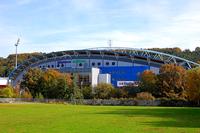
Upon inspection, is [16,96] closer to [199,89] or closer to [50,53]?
[50,53]

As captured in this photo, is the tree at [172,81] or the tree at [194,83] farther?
the tree at [172,81]

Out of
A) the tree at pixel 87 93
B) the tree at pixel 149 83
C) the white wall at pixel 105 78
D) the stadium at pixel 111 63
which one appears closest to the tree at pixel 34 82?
the tree at pixel 87 93

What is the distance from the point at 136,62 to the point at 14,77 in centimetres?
5245

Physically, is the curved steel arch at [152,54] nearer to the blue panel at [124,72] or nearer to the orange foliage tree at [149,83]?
the blue panel at [124,72]

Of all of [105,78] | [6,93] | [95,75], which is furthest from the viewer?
[95,75]

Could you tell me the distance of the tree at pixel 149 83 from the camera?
107500 millimetres

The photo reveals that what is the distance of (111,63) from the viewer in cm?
14138

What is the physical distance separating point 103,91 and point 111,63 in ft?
79.1

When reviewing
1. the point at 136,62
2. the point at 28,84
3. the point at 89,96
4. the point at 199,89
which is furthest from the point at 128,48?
the point at 199,89

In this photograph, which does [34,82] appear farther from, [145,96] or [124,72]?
[145,96]

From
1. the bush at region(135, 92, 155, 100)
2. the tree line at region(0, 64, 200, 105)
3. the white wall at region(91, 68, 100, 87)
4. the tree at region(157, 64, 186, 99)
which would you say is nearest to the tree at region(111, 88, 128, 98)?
the tree line at region(0, 64, 200, 105)

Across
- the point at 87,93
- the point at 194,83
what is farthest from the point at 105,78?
the point at 194,83

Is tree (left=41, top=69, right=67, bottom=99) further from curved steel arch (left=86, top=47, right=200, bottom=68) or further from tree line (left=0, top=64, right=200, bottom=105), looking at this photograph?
curved steel arch (left=86, top=47, right=200, bottom=68)

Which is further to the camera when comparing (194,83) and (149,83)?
(149,83)
